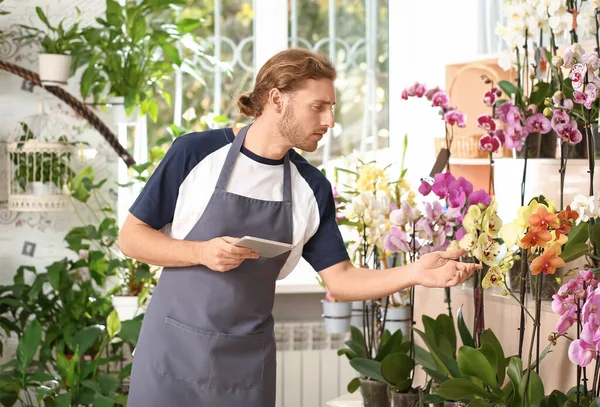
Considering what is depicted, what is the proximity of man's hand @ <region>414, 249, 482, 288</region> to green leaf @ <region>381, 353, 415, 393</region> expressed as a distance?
490 millimetres

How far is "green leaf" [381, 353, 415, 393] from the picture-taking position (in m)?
2.31

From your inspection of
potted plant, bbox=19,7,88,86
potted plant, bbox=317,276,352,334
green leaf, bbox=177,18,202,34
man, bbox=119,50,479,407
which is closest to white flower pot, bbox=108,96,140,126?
potted plant, bbox=19,7,88,86

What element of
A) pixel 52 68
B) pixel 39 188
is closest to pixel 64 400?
pixel 39 188

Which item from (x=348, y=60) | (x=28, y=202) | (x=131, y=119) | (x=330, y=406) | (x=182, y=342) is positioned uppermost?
(x=348, y=60)

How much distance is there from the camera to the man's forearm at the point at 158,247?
6.40 feet

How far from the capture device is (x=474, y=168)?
3828mm

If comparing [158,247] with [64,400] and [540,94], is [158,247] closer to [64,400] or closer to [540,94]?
[540,94]

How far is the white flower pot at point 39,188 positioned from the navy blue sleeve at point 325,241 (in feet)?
5.46

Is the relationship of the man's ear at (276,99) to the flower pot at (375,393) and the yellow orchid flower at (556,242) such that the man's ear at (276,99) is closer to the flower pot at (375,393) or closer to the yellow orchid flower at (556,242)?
the yellow orchid flower at (556,242)

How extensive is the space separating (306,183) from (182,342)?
1.62ft

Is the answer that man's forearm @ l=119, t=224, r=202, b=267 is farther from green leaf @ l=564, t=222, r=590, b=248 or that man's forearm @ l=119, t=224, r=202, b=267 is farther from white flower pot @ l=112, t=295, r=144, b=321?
white flower pot @ l=112, t=295, r=144, b=321

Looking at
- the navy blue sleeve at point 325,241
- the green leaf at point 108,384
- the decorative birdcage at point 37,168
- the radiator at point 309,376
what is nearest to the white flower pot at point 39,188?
the decorative birdcage at point 37,168

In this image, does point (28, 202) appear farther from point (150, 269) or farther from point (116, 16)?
point (116, 16)

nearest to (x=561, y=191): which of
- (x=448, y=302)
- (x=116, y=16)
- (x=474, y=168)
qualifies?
(x=448, y=302)
